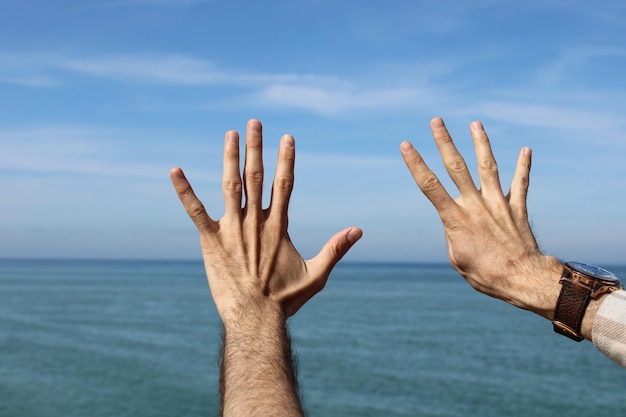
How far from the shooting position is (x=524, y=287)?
106 inches

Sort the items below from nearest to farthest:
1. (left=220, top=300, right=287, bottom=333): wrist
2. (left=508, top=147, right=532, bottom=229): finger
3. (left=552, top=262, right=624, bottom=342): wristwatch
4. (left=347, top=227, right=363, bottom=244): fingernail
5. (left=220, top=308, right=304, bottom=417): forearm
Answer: (left=220, top=308, right=304, bottom=417): forearm
(left=220, top=300, right=287, bottom=333): wrist
(left=552, top=262, right=624, bottom=342): wristwatch
(left=347, top=227, right=363, bottom=244): fingernail
(left=508, top=147, right=532, bottom=229): finger

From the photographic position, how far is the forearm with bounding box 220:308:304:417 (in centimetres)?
214

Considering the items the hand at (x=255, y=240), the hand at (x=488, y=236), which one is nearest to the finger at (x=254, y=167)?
the hand at (x=255, y=240)

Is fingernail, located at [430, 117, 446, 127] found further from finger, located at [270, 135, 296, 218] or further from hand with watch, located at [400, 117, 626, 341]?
finger, located at [270, 135, 296, 218]

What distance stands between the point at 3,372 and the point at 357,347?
1828 centimetres

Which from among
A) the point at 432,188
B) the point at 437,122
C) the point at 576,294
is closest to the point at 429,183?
the point at 432,188

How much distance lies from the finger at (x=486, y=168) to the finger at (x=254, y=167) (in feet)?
2.85

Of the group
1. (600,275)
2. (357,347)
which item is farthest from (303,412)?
(357,347)

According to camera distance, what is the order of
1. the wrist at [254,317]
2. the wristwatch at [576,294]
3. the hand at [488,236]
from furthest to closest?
the hand at [488,236], the wristwatch at [576,294], the wrist at [254,317]

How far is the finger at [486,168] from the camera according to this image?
2.90 meters

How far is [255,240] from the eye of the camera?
267cm

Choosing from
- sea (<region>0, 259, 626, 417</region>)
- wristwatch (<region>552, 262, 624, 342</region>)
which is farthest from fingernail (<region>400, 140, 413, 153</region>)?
sea (<region>0, 259, 626, 417</region>)

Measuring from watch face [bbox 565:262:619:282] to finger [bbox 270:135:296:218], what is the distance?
1061 mm

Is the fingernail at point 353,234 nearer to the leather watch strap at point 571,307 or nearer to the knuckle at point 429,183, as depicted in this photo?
the knuckle at point 429,183
